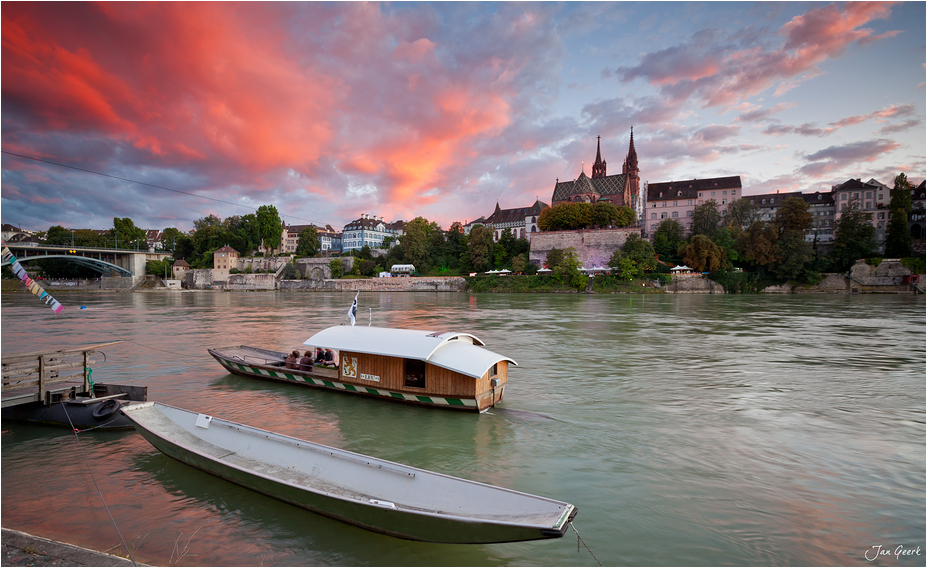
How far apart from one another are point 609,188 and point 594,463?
9477 cm

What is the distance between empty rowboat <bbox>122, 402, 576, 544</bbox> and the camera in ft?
16.9

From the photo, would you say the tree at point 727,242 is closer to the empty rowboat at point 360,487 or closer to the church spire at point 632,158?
the church spire at point 632,158

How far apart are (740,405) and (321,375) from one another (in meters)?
13.3

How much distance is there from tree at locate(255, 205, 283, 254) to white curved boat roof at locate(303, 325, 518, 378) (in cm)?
10543

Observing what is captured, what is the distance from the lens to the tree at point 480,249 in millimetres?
86500

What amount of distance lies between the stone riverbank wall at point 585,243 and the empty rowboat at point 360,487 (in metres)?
73.2

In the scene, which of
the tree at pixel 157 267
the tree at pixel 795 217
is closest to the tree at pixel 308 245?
the tree at pixel 157 267

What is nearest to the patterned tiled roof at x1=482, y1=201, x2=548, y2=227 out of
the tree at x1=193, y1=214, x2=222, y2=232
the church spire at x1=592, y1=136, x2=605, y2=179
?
the church spire at x1=592, y1=136, x2=605, y2=179

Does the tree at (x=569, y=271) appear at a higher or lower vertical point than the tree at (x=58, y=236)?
lower

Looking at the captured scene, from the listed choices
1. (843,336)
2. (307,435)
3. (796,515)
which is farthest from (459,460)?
(843,336)

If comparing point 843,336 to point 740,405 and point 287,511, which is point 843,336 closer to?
point 740,405

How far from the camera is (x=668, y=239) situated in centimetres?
8100

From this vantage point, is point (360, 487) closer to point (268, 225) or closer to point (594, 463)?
point (594, 463)

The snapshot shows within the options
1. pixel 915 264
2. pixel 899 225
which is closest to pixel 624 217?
pixel 899 225
